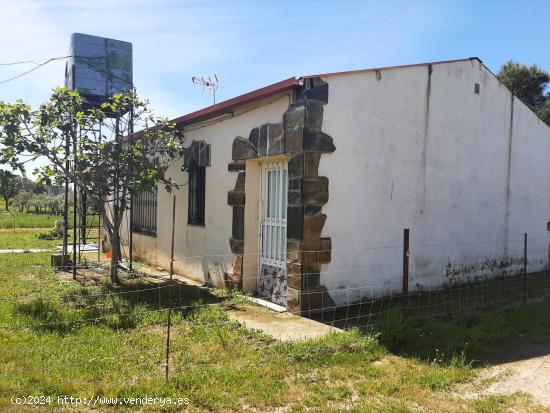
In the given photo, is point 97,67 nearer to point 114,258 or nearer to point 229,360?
point 114,258

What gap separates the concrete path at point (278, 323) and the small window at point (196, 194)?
3021 mm

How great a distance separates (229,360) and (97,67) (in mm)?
8098

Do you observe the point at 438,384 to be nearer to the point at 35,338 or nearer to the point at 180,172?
the point at 35,338

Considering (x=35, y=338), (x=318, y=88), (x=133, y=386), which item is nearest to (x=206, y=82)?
(x=318, y=88)

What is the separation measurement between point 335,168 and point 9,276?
6.79 meters

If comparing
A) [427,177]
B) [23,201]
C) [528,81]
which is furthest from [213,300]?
[23,201]

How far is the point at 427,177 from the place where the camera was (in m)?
8.13

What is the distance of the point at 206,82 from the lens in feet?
39.0

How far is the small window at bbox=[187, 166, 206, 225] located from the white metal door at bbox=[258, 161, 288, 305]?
200 cm

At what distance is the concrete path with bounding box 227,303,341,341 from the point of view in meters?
5.60

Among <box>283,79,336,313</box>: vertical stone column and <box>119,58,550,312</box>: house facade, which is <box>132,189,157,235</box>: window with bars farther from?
<box>283,79,336,313</box>: vertical stone column

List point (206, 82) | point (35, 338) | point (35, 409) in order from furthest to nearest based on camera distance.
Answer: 1. point (206, 82)
2. point (35, 338)
3. point (35, 409)

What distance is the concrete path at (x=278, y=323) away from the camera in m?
5.60

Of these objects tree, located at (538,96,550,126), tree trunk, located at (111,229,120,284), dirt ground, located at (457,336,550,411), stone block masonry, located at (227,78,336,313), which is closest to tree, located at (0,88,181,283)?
tree trunk, located at (111,229,120,284)
